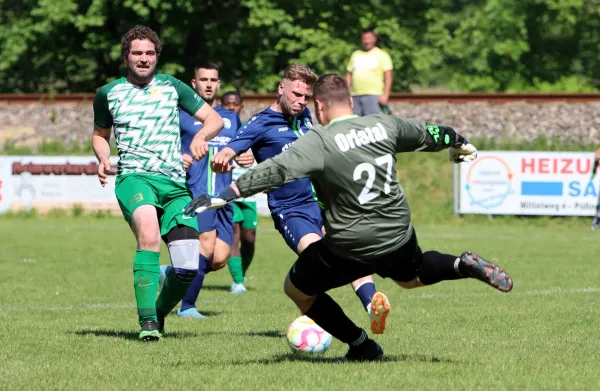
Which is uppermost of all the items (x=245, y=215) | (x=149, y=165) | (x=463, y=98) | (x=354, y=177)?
(x=354, y=177)

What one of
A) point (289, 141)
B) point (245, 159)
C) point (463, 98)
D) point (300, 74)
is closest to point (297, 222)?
point (289, 141)

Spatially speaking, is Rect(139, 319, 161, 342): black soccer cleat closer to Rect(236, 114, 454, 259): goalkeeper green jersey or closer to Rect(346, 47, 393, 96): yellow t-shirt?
Rect(236, 114, 454, 259): goalkeeper green jersey

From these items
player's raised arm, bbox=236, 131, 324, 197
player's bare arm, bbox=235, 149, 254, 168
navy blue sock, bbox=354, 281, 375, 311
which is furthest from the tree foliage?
player's raised arm, bbox=236, 131, 324, 197

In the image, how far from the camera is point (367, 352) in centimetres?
672

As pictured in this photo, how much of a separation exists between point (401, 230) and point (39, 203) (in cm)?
1877

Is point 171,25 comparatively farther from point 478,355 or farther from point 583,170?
point 478,355

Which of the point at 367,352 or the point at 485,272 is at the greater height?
the point at 485,272

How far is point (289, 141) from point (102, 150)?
4.58 feet

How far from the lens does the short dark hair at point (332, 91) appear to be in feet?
20.8

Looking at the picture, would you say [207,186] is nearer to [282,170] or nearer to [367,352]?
[367,352]

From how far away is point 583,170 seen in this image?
21.5 meters

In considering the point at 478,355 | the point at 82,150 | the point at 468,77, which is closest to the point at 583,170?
the point at 82,150

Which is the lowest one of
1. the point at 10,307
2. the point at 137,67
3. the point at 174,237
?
the point at 10,307

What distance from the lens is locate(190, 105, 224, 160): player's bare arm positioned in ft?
24.8
